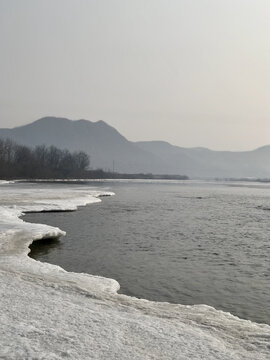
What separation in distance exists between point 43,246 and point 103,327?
15.0 meters

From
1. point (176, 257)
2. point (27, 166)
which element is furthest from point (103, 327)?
point (27, 166)

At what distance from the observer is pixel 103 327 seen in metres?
9.35

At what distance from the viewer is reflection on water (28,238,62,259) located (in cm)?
2149

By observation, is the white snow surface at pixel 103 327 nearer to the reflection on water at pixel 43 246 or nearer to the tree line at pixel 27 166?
the reflection on water at pixel 43 246

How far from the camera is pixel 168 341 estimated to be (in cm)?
870

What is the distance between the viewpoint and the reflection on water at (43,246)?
70.5 ft

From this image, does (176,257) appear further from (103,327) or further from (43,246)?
(103,327)

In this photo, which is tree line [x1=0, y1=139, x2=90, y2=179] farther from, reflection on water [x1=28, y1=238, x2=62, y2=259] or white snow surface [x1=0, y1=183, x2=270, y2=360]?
white snow surface [x1=0, y1=183, x2=270, y2=360]

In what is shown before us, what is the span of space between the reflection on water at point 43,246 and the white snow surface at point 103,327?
751 cm

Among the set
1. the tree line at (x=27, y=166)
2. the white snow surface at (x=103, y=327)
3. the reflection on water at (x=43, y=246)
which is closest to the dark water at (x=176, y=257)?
the reflection on water at (x=43, y=246)

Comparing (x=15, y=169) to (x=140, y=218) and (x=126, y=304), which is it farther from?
(x=126, y=304)

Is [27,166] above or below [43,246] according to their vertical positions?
above

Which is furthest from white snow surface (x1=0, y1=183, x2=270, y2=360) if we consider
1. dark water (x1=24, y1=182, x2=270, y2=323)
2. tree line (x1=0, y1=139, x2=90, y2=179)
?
tree line (x1=0, y1=139, x2=90, y2=179)

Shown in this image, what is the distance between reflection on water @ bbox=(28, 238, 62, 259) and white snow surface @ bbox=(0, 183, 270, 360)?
751 centimetres
